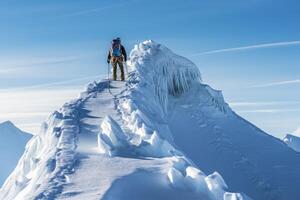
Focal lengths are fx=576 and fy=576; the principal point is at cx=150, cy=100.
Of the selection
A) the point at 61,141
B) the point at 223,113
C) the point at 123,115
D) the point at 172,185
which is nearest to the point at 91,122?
the point at 123,115

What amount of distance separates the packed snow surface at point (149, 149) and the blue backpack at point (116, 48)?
1.49 metres

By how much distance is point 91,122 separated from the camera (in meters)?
18.8

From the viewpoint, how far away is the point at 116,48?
31656mm

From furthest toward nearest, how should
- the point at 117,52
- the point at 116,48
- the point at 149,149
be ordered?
the point at 116,48 < the point at 117,52 < the point at 149,149

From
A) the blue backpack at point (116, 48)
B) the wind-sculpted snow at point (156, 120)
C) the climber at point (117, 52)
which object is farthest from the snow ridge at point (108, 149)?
the blue backpack at point (116, 48)

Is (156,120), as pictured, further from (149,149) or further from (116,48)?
(116,48)

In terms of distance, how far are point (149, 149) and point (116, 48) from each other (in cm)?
1706

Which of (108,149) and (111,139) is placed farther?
(111,139)

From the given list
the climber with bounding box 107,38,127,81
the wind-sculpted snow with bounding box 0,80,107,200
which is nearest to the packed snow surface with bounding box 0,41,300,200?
the wind-sculpted snow with bounding box 0,80,107,200

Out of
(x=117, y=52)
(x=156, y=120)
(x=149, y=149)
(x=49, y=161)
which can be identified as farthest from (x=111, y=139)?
(x=117, y=52)

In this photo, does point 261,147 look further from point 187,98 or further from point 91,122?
point 91,122

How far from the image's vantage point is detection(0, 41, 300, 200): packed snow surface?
40.5 feet

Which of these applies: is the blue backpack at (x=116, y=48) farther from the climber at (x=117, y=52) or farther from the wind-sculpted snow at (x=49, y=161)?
the wind-sculpted snow at (x=49, y=161)

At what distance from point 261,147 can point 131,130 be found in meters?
27.8
